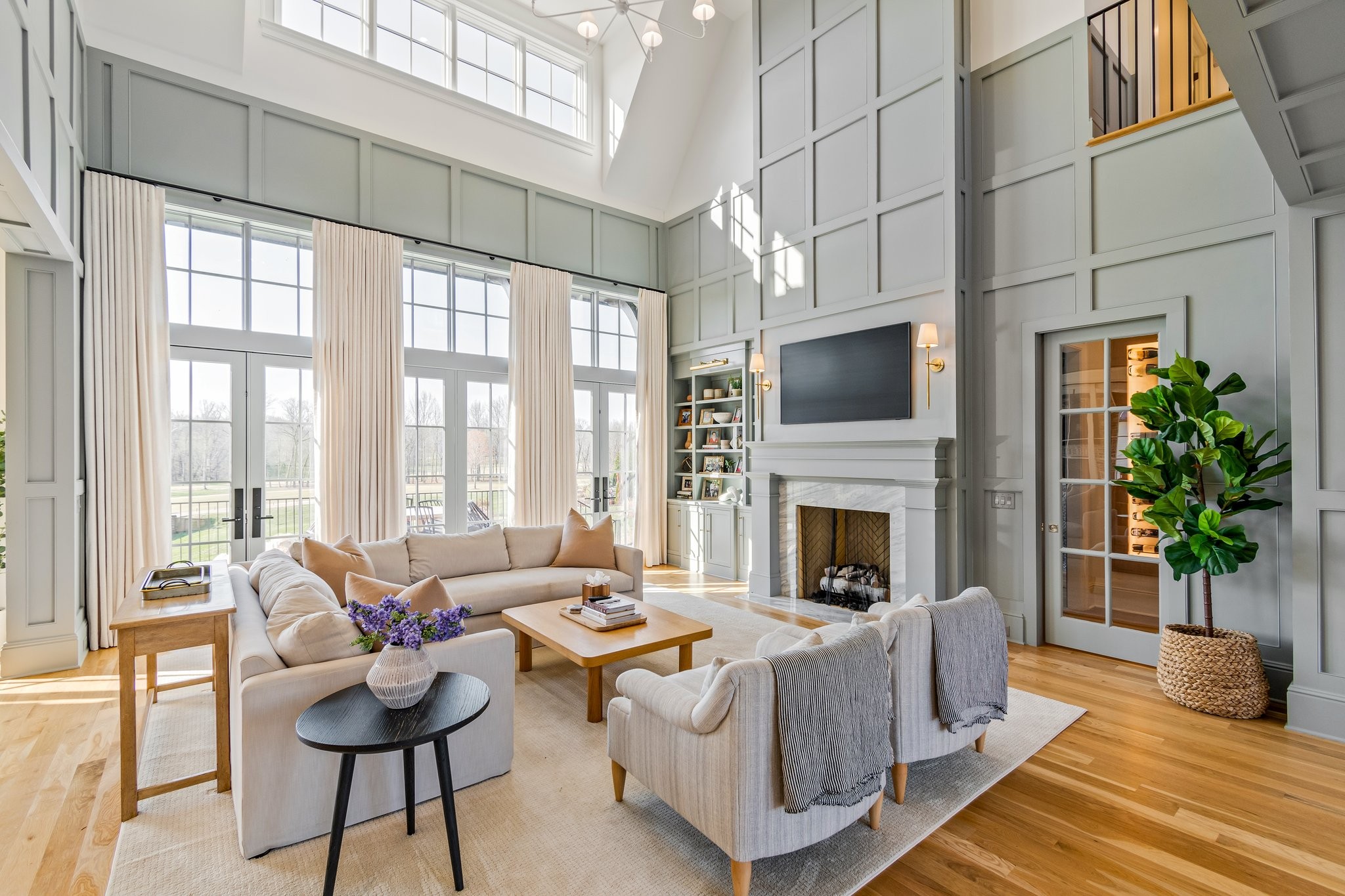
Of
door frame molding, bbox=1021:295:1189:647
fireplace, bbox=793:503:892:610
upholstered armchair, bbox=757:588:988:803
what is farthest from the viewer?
fireplace, bbox=793:503:892:610

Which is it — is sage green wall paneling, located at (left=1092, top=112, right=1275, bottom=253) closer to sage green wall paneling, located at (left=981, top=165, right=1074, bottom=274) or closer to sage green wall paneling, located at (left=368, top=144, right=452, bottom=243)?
sage green wall paneling, located at (left=981, top=165, right=1074, bottom=274)

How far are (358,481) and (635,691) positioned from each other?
4.14 metres

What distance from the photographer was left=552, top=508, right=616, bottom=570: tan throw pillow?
17.0 ft

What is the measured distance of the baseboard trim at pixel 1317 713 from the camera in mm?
2986

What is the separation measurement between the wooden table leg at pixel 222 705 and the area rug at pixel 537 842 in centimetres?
7

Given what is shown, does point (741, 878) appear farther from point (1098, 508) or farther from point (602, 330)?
point (602, 330)

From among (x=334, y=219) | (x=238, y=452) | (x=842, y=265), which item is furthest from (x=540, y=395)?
(x=842, y=265)

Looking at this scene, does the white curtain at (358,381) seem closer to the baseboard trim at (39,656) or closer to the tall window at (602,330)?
the baseboard trim at (39,656)

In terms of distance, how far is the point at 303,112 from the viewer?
17.3 feet

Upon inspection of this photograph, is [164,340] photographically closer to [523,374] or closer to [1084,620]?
[523,374]

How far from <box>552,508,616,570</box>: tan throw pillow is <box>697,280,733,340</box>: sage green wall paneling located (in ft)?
9.30

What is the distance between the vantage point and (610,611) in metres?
3.70

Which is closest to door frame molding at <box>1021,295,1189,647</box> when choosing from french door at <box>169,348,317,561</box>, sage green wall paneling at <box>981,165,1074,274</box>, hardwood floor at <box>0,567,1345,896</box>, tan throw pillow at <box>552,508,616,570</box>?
sage green wall paneling at <box>981,165,1074,274</box>

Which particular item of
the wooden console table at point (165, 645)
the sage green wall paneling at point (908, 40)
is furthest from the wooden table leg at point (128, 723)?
the sage green wall paneling at point (908, 40)
